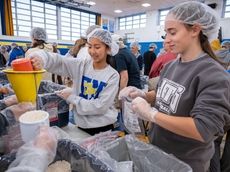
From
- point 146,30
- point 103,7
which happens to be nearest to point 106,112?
point 103,7

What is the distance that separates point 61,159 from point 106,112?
0.57 metres

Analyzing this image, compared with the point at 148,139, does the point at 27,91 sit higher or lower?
higher

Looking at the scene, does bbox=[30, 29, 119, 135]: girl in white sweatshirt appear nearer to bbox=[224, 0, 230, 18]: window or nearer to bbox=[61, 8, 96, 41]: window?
bbox=[224, 0, 230, 18]: window

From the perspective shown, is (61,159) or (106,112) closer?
(61,159)

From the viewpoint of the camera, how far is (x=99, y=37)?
1.39 m

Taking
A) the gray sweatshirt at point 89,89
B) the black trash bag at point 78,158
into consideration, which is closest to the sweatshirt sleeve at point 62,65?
the gray sweatshirt at point 89,89

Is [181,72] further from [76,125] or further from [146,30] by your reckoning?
[146,30]

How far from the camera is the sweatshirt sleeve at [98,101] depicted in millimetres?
1220

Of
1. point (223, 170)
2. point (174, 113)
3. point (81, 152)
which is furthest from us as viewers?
point (223, 170)

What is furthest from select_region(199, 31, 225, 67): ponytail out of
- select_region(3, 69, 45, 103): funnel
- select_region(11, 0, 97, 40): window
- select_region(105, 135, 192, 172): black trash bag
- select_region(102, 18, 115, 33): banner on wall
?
select_region(102, 18, 115, 33): banner on wall

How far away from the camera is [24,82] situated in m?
0.73

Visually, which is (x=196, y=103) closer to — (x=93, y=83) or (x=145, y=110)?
(x=145, y=110)

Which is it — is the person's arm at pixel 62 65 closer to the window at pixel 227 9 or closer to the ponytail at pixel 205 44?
the ponytail at pixel 205 44

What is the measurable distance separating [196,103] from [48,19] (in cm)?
804
